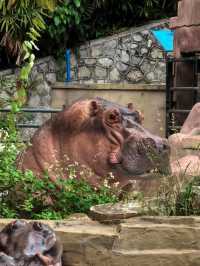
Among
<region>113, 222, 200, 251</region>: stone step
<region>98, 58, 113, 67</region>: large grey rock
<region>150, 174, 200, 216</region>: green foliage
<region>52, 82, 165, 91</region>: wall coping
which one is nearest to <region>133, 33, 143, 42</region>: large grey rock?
<region>98, 58, 113, 67</region>: large grey rock

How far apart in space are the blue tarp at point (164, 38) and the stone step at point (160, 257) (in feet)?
49.7

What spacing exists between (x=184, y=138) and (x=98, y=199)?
3.52 meters

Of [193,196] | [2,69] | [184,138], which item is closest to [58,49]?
[2,69]

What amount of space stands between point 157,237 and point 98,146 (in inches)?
63.8

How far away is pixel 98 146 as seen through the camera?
223 inches

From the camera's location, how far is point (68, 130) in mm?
5727

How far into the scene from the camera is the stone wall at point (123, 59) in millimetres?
18984

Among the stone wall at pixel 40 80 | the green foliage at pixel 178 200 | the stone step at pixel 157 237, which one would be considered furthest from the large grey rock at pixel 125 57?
the stone step at pixel 157 237

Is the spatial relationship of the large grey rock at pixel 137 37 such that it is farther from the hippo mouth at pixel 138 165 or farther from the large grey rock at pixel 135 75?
the hippo mouth at pixel 138 165

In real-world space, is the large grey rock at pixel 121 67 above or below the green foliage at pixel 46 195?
above

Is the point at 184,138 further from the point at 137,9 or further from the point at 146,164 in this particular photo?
the point at 137,9

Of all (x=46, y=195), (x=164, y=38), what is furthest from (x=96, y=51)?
(x=46, y=195)

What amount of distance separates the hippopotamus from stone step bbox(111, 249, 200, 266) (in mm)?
1459

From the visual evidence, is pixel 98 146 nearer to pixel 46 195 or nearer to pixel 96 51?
pixel 46 195
